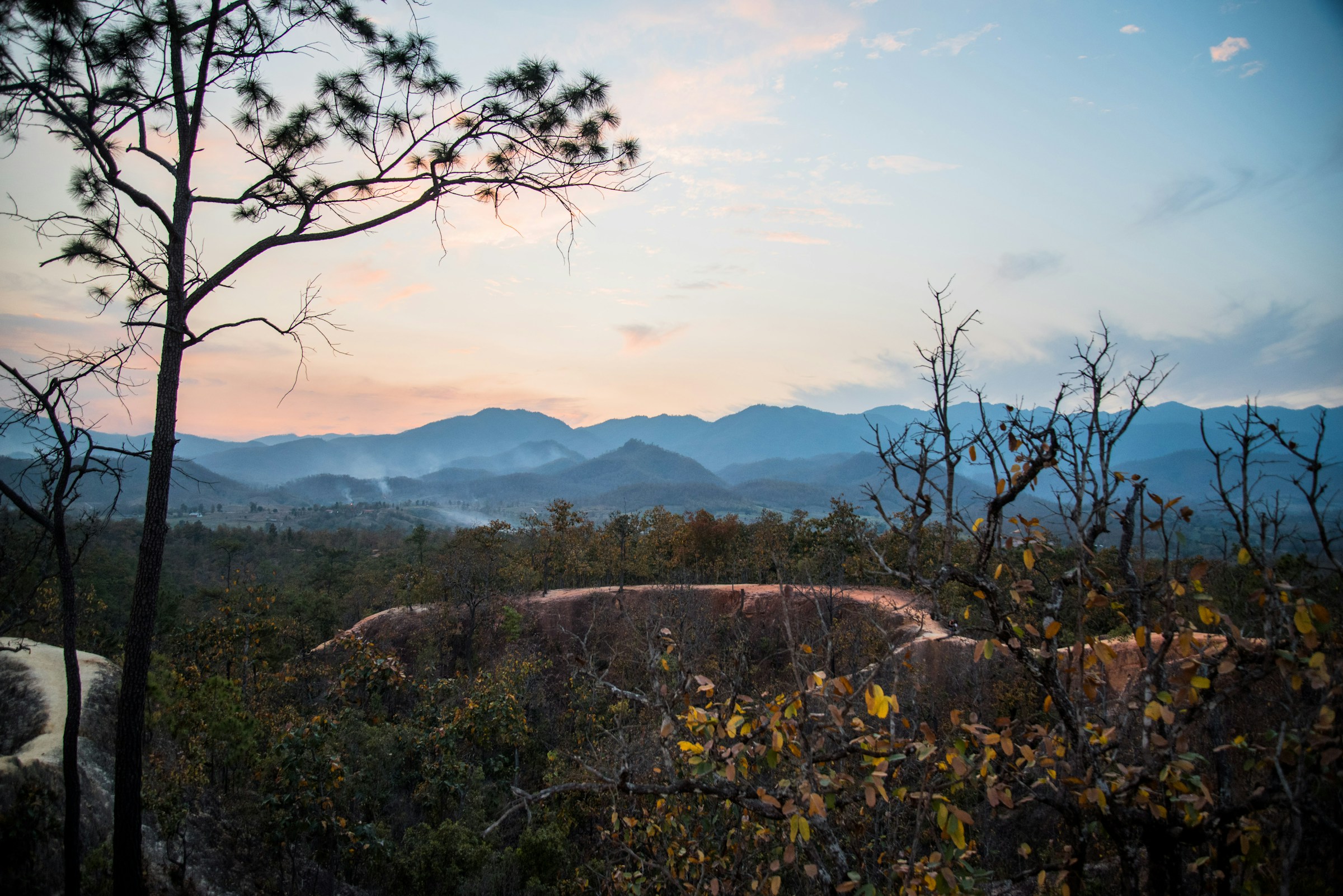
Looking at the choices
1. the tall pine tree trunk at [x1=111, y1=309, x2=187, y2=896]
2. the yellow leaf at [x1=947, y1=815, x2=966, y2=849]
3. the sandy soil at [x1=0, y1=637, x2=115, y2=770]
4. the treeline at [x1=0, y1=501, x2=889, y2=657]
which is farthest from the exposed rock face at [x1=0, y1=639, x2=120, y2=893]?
the treeline at [x1=0, y1=501, x2=889, y2=657]

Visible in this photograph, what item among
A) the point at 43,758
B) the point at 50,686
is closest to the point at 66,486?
the point at 43,758

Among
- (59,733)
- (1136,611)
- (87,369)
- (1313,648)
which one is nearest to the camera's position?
(1313,648)

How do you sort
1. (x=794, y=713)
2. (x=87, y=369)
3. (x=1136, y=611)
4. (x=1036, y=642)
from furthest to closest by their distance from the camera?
1. (x=87, y=369)
2. (x=1036, y=642)
3. (x=1136, y=611)
4. (x=794, y=713)

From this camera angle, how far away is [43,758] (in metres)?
7.73

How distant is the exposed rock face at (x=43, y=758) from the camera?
6.36 m

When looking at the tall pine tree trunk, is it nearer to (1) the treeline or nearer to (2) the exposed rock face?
(2) the exposed rock face

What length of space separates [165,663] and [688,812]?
1701 cm

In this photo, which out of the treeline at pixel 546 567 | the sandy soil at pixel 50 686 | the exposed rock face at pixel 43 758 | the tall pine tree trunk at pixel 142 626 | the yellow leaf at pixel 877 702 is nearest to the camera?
the yellow leaf at pixel 877 702

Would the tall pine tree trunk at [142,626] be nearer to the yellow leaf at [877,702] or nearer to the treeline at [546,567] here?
the yellow leaf at [877,702]

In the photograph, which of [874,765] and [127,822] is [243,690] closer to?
[127,822]

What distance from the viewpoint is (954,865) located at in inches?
111

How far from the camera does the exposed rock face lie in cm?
636

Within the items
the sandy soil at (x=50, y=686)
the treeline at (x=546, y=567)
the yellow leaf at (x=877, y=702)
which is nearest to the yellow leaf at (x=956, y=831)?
the yellow leaf at (x=877, y=702)

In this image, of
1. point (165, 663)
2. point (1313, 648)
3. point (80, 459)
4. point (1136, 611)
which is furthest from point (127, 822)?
point (165, 663)
